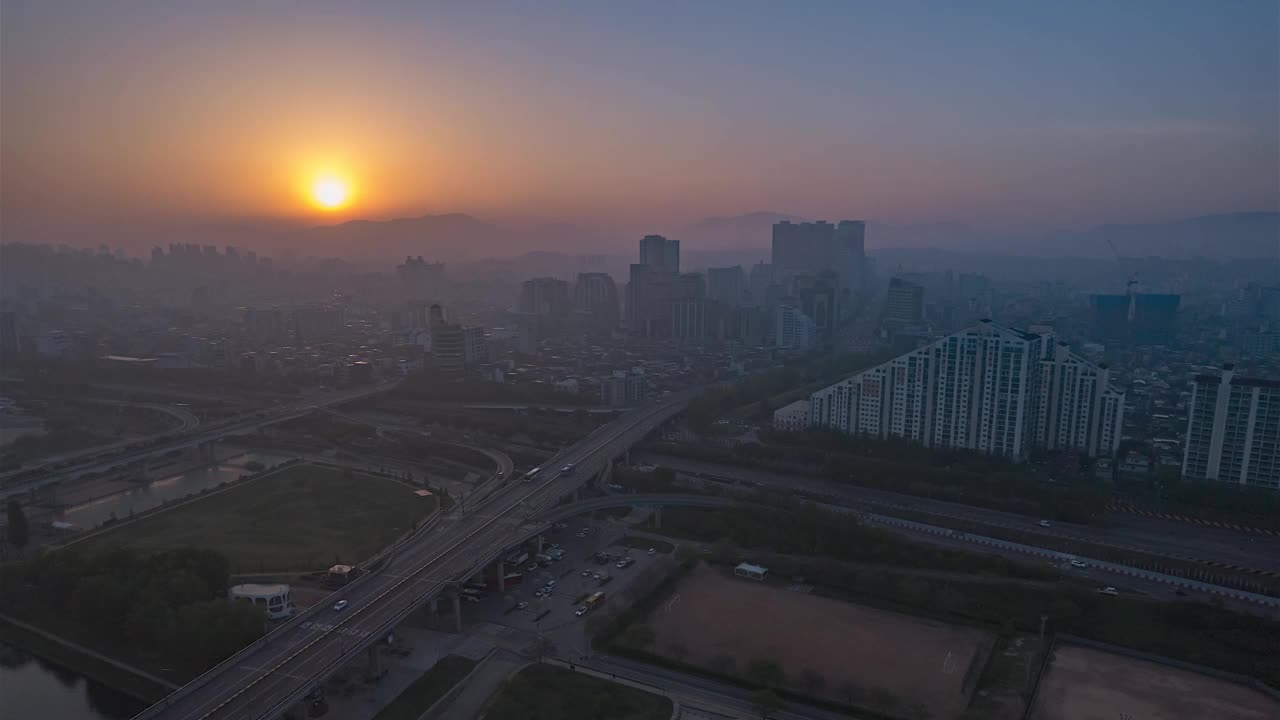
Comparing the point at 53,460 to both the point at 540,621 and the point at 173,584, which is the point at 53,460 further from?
the point at 540,621

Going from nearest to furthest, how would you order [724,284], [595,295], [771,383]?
[771,383]
[595,295]
[724,284]

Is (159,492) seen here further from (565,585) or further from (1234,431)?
(1234,431)

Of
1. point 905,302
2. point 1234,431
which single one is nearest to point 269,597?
point 1234,431

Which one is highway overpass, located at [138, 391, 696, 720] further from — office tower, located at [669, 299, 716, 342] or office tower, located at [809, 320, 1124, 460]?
office tower, located at [669, 299, 716, 342]

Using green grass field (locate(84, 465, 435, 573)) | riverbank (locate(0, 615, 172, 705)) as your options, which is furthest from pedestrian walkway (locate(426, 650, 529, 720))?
green grass field (locate(84, 465, 435, 573))

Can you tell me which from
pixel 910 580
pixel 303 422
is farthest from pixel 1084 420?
pixel 303 422

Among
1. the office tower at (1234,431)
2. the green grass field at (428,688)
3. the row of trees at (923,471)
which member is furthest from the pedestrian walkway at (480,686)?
the office tower at (1234,431)

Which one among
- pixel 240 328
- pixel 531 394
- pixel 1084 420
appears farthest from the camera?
pixel 240 328
